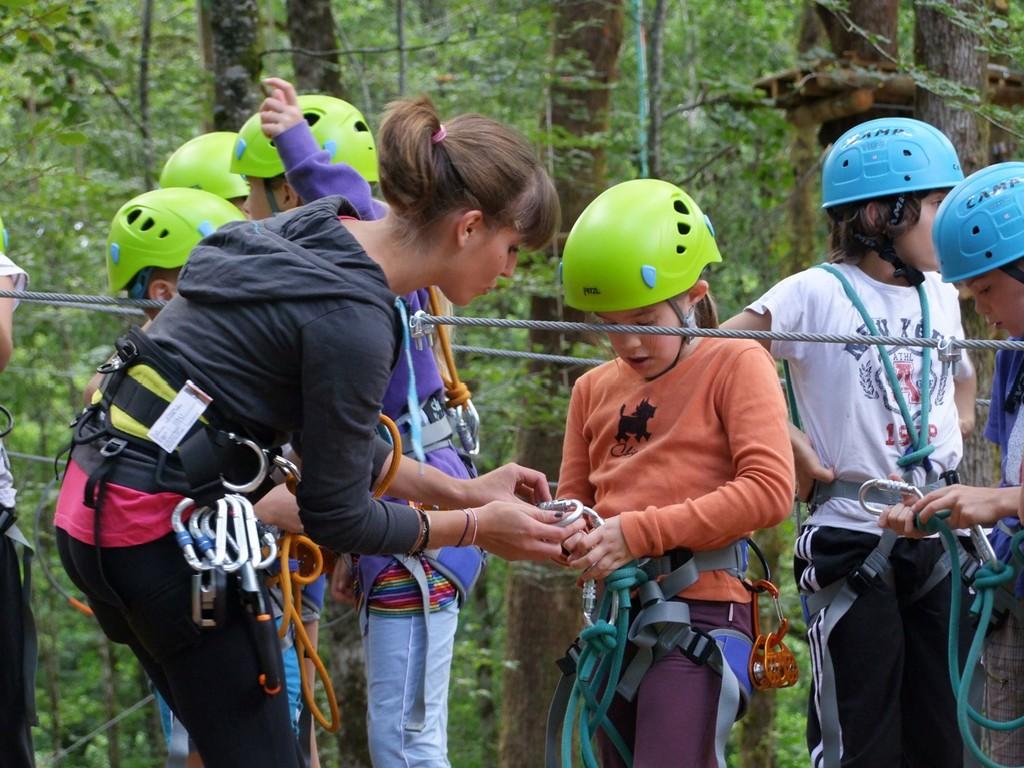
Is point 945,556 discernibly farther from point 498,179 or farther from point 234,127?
point 234,127

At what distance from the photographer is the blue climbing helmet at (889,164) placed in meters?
3.27

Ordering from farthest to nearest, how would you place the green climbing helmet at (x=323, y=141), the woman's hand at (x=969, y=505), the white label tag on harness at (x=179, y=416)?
the green climbing helmet at (x=323, y=141), the woman's hand at (x=969, y=505), the white label tag on harness at (x=179, y=416)

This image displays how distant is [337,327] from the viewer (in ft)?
7.00

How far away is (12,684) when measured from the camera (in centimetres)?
317

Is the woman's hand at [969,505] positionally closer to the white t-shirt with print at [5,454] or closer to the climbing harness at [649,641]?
the climbing harness at [649,641]

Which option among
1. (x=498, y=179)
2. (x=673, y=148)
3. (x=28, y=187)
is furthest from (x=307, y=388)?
(x=673, y=148)

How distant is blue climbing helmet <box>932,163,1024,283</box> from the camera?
9.14 feet

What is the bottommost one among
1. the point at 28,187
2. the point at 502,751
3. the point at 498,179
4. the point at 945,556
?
the point at 502,751

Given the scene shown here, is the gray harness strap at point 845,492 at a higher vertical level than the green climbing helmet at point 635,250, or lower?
lower

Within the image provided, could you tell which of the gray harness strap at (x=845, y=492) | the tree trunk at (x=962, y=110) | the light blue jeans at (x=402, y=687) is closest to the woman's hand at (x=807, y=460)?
the gray harness strap at (x=845, y=492)

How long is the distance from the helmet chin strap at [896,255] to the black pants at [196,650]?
1869 millimetres

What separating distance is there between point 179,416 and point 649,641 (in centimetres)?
118

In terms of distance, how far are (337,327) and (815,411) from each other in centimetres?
154

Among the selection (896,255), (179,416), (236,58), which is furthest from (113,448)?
(236,58)
